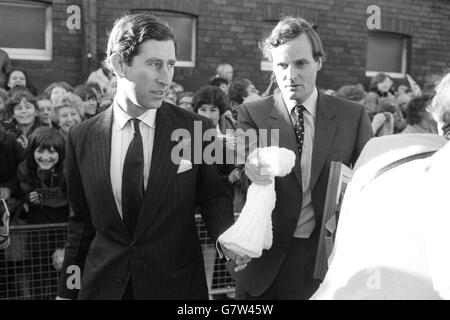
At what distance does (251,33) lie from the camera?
9836mm

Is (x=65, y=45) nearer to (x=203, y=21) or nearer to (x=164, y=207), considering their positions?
(x=203, y=21)

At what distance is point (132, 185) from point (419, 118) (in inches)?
154

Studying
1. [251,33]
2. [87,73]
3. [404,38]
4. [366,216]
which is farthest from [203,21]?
[366,216]

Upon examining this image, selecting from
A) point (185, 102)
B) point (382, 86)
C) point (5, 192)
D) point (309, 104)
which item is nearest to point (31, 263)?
point (5, 192)

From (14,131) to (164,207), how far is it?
287cm

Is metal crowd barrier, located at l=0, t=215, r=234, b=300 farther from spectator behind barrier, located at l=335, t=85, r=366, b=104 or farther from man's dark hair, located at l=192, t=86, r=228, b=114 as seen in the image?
spectator behind barrier, located at l=335, t=85, r=366, b=104

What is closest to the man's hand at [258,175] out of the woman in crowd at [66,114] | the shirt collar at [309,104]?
the shirt collar at [309,104]

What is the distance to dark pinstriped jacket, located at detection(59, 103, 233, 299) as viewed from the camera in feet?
8.34

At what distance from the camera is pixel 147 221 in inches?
99.6

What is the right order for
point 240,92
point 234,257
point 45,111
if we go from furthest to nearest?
point 240,92 → point 45,111 → point 234,257

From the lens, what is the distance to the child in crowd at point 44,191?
4.00 meters

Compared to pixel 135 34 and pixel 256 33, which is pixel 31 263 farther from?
pixel 256 33

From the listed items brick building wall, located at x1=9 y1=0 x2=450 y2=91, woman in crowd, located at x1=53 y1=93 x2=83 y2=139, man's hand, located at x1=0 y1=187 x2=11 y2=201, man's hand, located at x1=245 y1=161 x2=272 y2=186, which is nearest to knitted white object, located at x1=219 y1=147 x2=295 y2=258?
man's hand, located at x1=245 y1=161 x2=272 y2=186

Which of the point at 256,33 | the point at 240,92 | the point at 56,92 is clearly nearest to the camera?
the point at 56,92
